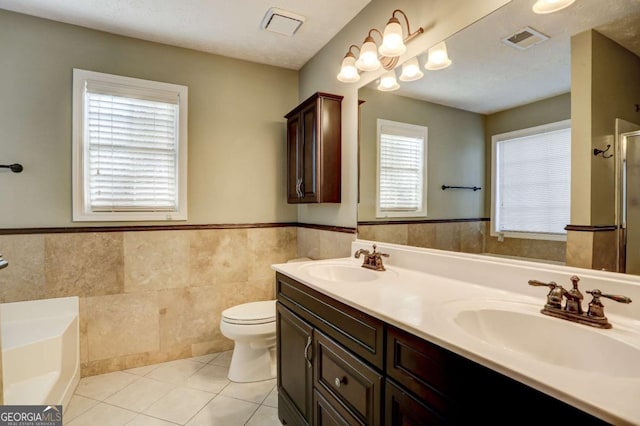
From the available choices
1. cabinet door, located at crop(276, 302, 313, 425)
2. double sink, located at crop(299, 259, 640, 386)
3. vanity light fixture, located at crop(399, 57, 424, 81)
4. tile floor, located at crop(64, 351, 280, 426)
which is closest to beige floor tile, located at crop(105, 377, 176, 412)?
tile floor, located at crop(64, 351, 280, 426)

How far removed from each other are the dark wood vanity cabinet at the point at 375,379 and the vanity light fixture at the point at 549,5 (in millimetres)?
1225

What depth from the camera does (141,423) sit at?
182 cm

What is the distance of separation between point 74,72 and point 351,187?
2.12 meters

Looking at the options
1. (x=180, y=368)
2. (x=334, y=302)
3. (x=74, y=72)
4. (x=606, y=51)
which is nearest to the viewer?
(x=606, y=51)

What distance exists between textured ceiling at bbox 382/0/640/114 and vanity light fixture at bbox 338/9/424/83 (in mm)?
152

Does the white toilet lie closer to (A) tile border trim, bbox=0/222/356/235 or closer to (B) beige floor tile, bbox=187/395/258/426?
(B) beige floor tile, bbox=187/395/258/426

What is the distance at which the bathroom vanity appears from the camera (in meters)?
0.63

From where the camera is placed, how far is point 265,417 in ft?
6.16

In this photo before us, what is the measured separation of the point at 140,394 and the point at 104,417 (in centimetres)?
24

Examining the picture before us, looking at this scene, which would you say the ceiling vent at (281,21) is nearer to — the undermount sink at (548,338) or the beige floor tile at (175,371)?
the undermount sink at (548,338)

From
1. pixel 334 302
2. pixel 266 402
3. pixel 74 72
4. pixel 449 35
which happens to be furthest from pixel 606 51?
pixel 74 72

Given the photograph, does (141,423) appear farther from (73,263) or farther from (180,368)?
(73,263)

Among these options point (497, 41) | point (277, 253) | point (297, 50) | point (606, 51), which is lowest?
point (277, 253)

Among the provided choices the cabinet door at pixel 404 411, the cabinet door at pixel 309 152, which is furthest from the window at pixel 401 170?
the cabinet door at pixel 404 411
